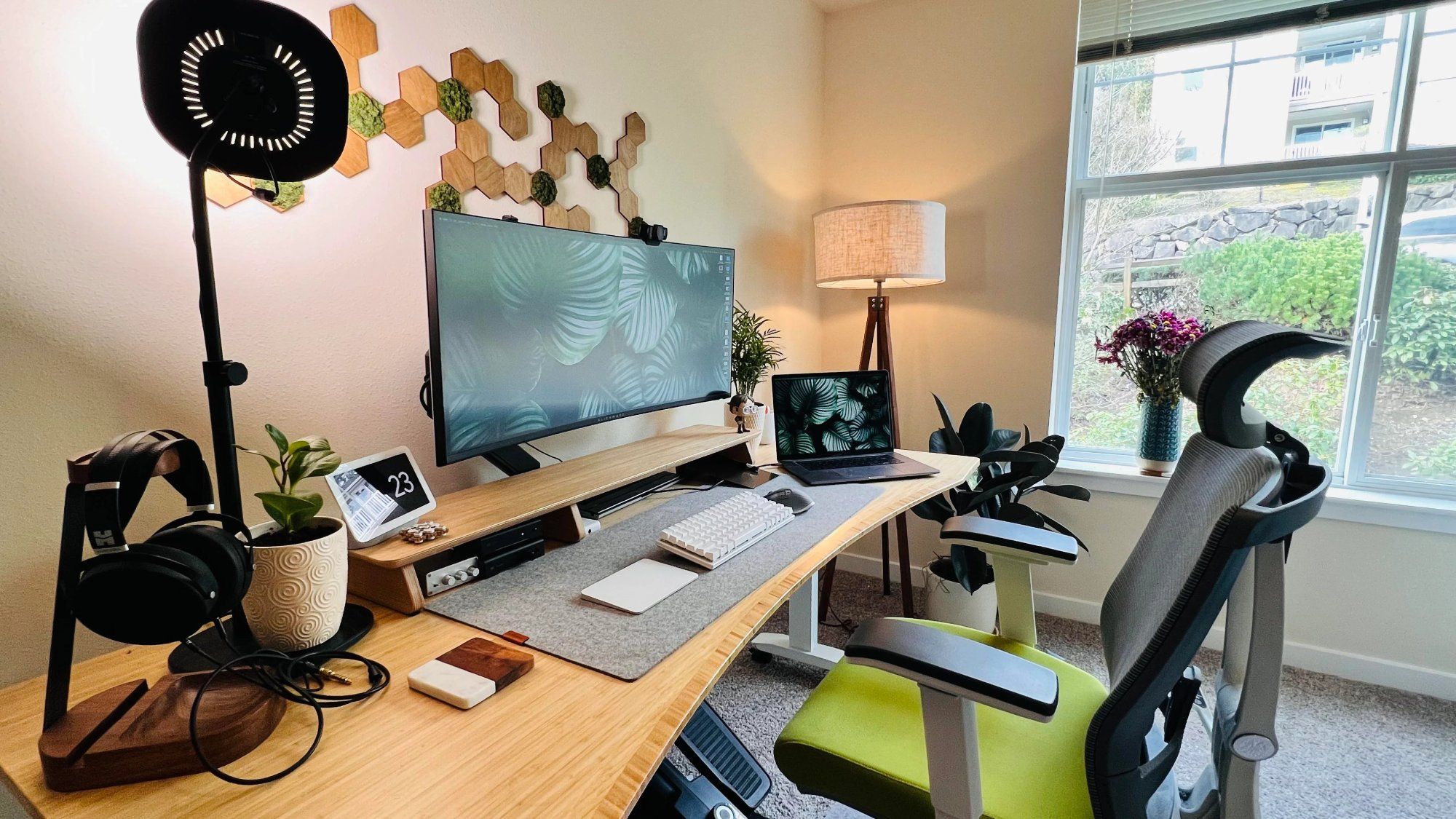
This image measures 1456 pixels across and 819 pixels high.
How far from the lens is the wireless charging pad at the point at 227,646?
0.78 metres

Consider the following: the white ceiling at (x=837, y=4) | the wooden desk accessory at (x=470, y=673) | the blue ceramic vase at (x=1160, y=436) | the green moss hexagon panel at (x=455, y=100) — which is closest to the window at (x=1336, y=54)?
the blue ceramic vase at (x=1160, y=436)

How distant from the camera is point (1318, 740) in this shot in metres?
1.77

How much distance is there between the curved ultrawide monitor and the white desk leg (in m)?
0.74

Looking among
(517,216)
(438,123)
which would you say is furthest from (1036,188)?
(438,123)

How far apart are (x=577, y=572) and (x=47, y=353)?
2.50 feet

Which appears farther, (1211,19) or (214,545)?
(1211,19)

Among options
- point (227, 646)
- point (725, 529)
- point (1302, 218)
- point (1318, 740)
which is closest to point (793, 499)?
point (725, 529)

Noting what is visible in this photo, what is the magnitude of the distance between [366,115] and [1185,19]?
2.50 meters

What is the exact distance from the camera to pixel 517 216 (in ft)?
4.78

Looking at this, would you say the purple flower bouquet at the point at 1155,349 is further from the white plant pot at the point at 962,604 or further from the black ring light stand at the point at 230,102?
the black ring light stand at the point at 230,102

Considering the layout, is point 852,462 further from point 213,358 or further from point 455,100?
point 213,358

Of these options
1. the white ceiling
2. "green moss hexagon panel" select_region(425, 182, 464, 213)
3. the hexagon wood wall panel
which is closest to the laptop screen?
the hexagon wood wall panel

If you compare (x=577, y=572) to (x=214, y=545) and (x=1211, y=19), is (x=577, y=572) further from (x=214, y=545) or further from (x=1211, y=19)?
(x=1211, y=19)

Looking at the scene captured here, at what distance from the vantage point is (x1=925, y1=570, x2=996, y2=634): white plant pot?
2070 mm
